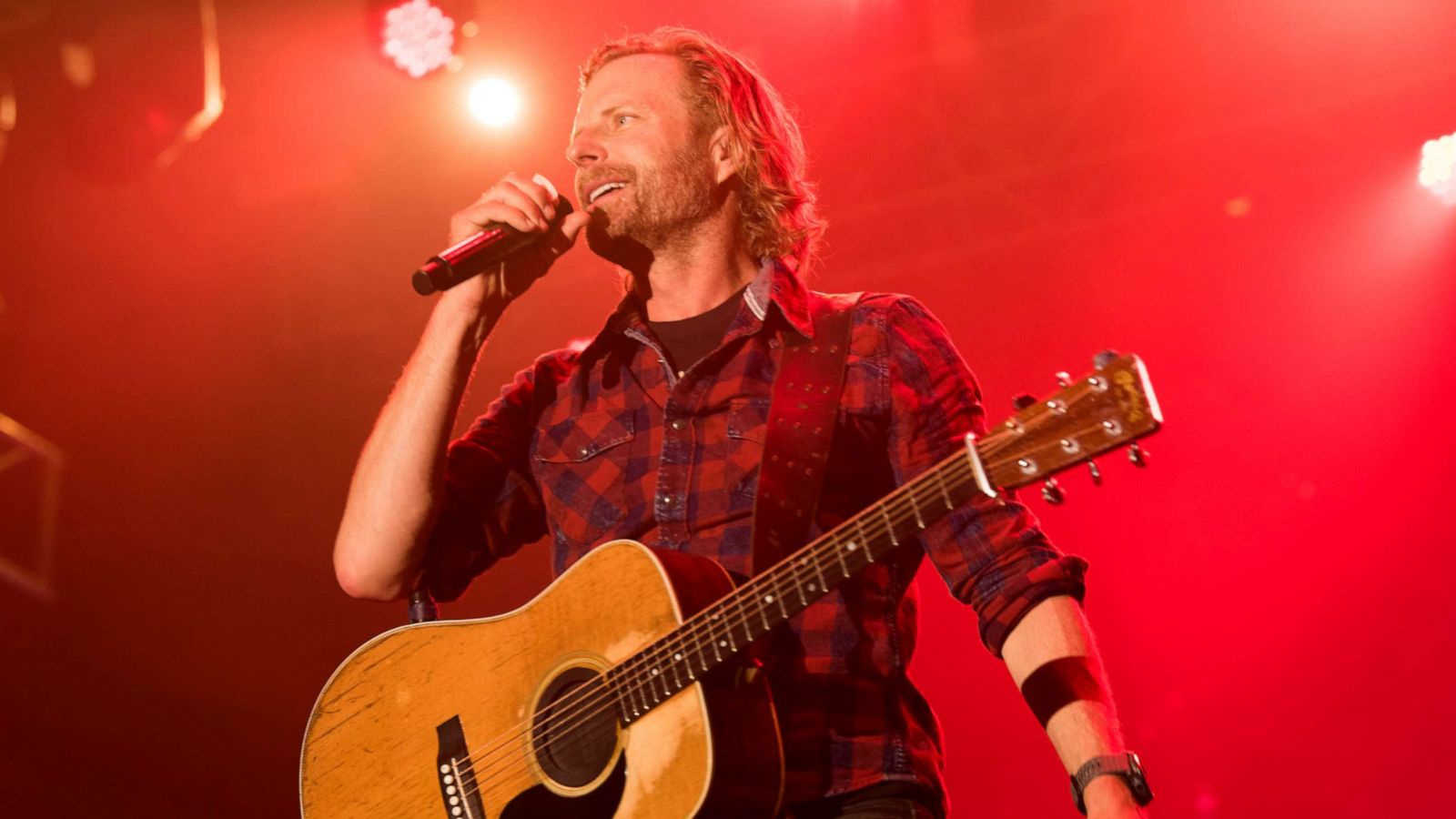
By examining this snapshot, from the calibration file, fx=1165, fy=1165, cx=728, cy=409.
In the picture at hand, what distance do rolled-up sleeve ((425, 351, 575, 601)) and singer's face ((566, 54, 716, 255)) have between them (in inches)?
15.4

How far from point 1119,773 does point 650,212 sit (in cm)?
163

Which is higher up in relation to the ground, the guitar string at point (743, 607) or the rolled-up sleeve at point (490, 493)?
the rolled-up sleeve at point (490, 493)

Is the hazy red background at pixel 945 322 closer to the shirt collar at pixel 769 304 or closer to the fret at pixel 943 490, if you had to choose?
the shirt collar at pixel 769 304

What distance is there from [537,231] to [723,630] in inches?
41.6

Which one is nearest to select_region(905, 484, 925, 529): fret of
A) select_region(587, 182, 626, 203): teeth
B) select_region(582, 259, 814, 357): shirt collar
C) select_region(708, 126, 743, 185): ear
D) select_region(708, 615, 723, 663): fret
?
select_region(708, 615, 723, 663): fret

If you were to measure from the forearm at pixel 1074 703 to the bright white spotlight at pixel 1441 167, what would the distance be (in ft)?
14.3

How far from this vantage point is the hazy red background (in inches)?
202

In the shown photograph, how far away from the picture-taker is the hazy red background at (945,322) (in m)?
5.12

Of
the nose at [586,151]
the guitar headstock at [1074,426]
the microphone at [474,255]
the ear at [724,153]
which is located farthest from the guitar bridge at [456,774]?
the ear at [724,153]

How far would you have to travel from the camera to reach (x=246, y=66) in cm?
563

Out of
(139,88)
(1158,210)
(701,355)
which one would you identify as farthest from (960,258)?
(139,88)

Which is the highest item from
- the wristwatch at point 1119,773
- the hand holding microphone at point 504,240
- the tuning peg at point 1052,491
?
the hand holding microphone at point 504,240

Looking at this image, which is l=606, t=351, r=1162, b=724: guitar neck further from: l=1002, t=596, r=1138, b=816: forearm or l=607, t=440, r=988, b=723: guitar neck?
l=1002, t=596, r=1138, b=816: forearm

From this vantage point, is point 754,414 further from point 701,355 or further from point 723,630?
point 723,630
